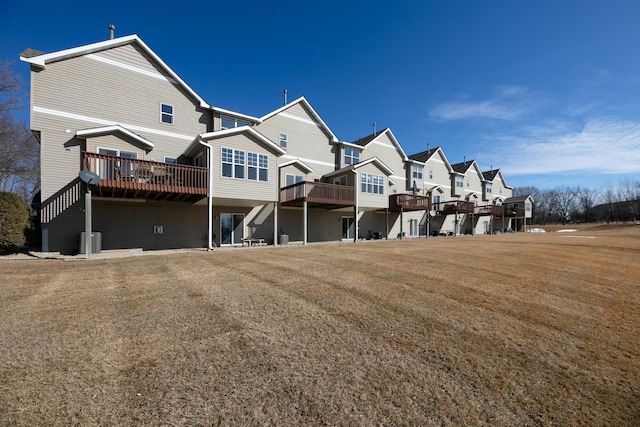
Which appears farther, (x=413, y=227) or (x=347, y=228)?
(x=413, y=227)

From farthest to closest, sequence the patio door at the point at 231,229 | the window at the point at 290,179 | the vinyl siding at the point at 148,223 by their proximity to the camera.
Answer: the window at the point at 290,179
the patio door at the point at 231,229
the vinyl siding at the point at 148,223

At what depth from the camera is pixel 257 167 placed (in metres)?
17.2

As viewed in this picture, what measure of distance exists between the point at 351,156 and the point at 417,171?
10002 millimetres

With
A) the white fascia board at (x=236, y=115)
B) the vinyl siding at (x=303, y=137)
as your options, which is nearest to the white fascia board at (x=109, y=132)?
the white fascia board at (x=236, y=115)

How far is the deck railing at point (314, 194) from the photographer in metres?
18.5

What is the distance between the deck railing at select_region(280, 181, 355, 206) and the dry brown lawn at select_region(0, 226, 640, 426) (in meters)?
11.6

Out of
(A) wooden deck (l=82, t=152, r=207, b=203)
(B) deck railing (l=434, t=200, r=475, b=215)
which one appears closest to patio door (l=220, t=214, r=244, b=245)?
(A) wooden deck (l=82, t=152, r=207, b=203)

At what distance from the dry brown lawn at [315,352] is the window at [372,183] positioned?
16.6 meters

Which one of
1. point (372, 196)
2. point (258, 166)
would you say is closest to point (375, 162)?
point (372, 196)

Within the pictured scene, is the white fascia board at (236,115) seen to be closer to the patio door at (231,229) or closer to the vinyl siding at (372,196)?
the patio door at (231,229)

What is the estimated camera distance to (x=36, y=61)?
12.8 m

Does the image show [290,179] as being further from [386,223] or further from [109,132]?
[109,132]

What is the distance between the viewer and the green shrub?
11320mm

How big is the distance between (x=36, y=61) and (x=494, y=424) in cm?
2009
